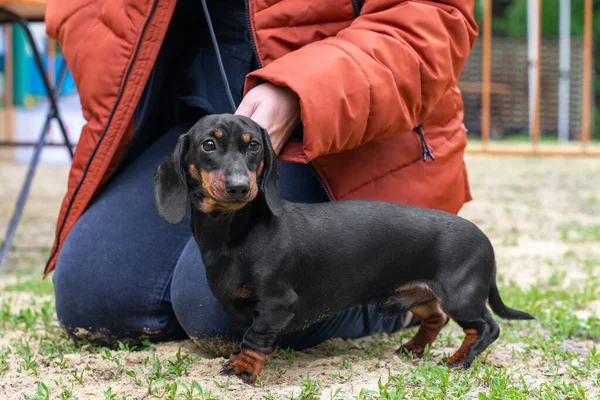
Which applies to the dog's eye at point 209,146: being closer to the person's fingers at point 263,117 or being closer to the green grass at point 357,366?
the person's fingers at point 263,117

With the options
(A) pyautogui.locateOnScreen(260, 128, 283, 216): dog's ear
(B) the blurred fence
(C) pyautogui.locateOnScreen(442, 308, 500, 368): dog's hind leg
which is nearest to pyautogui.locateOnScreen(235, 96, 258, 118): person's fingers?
(A) pyautogui.locateOnScreen(260, 128, 283, 216): dog's ear

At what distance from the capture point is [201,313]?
2389mm

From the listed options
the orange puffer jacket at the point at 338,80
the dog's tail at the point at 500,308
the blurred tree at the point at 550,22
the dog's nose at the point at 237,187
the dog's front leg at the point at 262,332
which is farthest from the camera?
the blurred tree at the point at 550,22

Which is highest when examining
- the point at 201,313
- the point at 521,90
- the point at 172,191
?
the point at 172,191

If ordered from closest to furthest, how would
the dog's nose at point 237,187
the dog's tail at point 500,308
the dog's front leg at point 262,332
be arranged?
the dog's nose at point 237,187
the dog's front leg at point 262,332
the dog's tail at point 500,308

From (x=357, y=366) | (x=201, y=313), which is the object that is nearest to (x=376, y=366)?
(x=357, y=366)

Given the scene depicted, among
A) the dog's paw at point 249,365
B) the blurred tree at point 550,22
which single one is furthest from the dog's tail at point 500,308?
the blurred tree at point 550,22

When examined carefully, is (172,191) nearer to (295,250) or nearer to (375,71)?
(295,250)

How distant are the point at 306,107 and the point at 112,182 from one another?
3.19 ft

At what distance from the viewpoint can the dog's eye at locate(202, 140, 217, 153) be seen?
1894mm

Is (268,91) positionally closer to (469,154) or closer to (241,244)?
(241,244)

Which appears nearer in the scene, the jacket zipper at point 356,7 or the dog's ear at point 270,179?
the dog's ear at point 270,179

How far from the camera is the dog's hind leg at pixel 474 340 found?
2.21m

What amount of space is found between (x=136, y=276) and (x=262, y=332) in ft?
2.29
